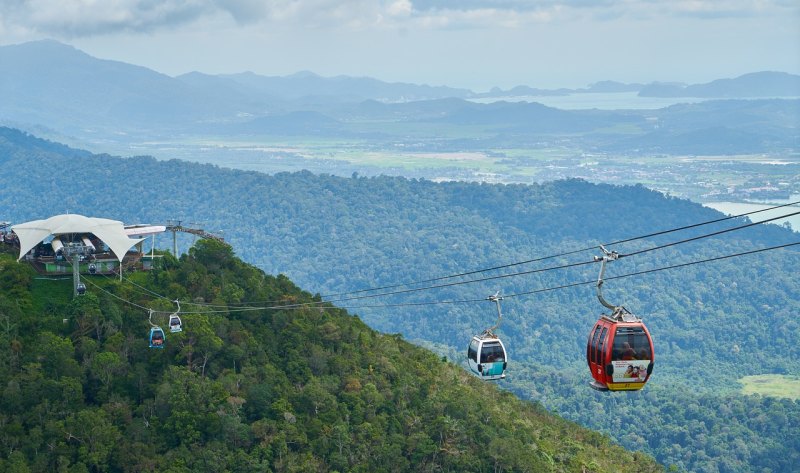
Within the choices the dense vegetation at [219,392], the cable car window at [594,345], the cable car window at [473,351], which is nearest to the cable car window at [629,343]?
the cable car window at [594,345]

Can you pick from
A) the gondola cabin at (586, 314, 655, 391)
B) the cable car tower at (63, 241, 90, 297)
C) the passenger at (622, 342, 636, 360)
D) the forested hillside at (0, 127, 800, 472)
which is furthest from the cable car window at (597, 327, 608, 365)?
the forested hillside at (0, 127, 800, 472)

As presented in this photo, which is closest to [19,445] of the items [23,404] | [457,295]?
[23,404]

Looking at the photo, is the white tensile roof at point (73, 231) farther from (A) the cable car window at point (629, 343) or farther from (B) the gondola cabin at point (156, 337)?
(A) the cable car window at point (629, 343)

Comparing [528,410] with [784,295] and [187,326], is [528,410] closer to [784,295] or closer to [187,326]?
[187,326]

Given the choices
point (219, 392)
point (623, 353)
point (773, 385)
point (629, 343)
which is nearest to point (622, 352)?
point (623, 353)

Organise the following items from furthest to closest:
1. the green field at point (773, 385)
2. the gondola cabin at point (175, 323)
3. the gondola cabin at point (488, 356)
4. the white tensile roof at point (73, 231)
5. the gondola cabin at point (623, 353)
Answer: the green field at point (773, 385) → the white tensile roof at point (73, 231) → the gondola cabin at point (175, 323) → the gondola cabin at point (488, 356) → the gondola cabin at point (623, 353)

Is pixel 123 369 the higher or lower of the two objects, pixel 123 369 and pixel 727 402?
the higher
